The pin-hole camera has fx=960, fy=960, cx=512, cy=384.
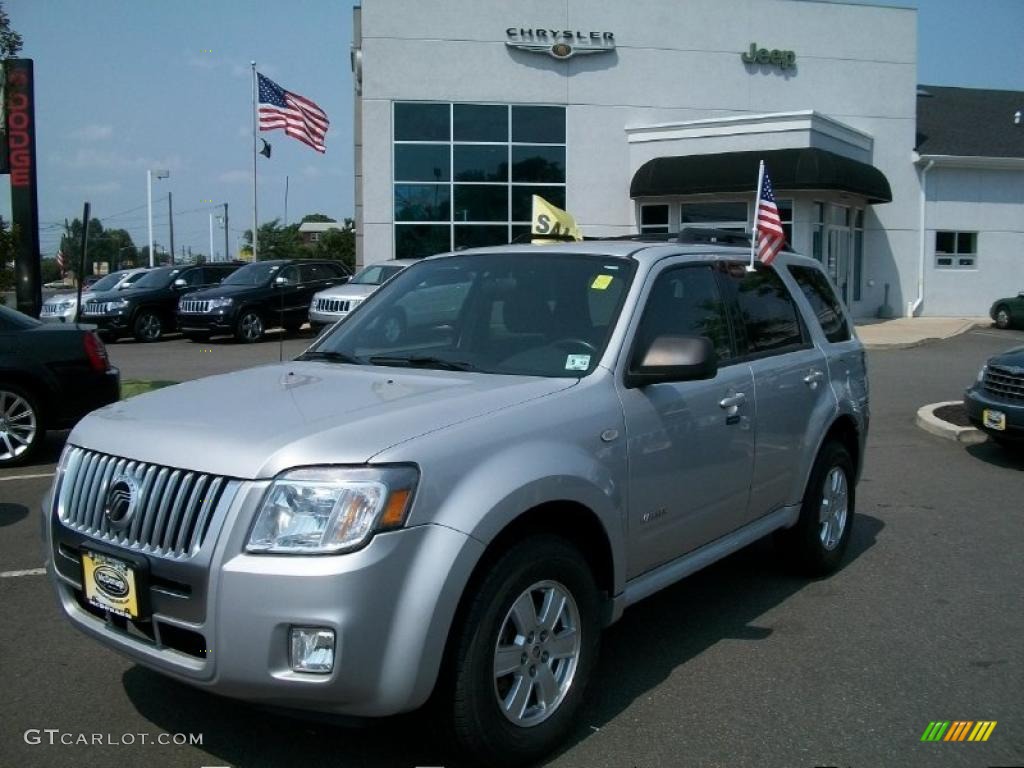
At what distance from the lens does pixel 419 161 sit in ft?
84.0

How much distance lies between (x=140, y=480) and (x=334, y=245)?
68.9 meters

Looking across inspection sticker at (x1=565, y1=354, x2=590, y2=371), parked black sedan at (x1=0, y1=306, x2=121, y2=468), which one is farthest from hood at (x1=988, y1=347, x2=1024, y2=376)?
parked black sedan at (x1=0, y1=306, x2=121, y2=468)

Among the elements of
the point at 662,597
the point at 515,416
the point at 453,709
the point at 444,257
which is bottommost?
the point at 662,597

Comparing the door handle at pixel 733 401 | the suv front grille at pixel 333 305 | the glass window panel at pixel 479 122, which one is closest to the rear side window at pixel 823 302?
the door handle at pixel 733 401

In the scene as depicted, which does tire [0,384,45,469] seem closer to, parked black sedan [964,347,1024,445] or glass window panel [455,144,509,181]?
parked black sedan [964,347,1024,445]

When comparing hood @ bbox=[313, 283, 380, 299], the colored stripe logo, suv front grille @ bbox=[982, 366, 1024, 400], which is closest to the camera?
the colored stripe logo

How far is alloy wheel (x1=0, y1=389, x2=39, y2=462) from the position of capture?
851 centimetres

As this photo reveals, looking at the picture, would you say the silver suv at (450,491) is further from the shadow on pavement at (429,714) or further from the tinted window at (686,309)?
the shadow on pavement at (429,714)

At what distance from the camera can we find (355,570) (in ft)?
9.32

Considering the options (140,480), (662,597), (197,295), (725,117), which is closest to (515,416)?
(140,480)

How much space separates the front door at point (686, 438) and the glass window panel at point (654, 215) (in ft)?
73.1

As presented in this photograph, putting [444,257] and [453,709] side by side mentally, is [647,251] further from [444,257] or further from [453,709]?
[453,709]

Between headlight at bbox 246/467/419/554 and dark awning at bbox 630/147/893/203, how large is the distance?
21.8 metres

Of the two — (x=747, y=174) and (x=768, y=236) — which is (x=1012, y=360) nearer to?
(x=768, y=236)
